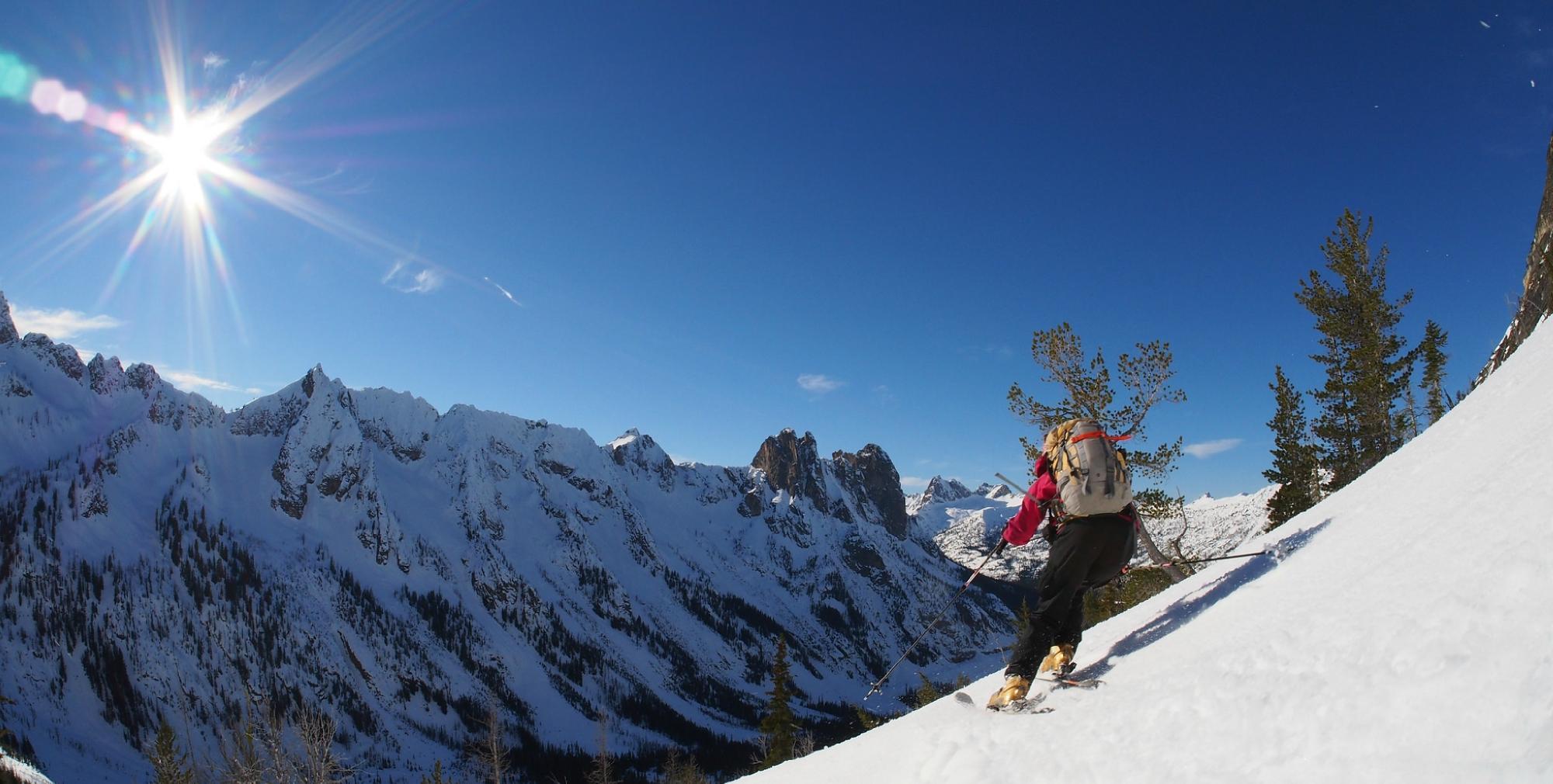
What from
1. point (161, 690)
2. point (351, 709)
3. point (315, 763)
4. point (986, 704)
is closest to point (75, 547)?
point (161, 690)

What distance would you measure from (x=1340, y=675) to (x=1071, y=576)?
2833mm

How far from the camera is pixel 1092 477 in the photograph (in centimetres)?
620

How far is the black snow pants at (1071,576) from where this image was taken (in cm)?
604

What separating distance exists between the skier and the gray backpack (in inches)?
1.0

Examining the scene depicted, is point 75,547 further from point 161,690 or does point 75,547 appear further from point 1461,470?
point 1461,470

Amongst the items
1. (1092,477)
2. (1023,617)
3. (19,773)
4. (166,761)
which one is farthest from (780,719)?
(1092,477)

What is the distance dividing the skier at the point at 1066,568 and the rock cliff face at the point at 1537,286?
15688mm

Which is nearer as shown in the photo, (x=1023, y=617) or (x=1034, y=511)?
(x=1034, y=511)

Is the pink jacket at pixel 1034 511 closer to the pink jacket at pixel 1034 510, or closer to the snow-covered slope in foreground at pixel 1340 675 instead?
the pink jacket at pixel 1034 510

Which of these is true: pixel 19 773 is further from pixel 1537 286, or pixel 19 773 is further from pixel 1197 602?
pixel 1537 286

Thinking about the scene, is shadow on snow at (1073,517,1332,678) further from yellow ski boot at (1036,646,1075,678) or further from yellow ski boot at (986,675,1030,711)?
yellow ski boot at (986,675,1030,711)

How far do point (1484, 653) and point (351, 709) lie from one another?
238365 millimetres

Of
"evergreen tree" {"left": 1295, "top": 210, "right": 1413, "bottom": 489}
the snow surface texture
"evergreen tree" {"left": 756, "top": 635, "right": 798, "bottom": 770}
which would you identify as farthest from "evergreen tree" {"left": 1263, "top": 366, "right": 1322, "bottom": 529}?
the snow surface texture

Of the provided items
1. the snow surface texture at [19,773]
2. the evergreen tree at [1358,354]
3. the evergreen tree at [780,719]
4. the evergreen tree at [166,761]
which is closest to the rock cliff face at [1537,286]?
the evergreen tree at [1358,354]
